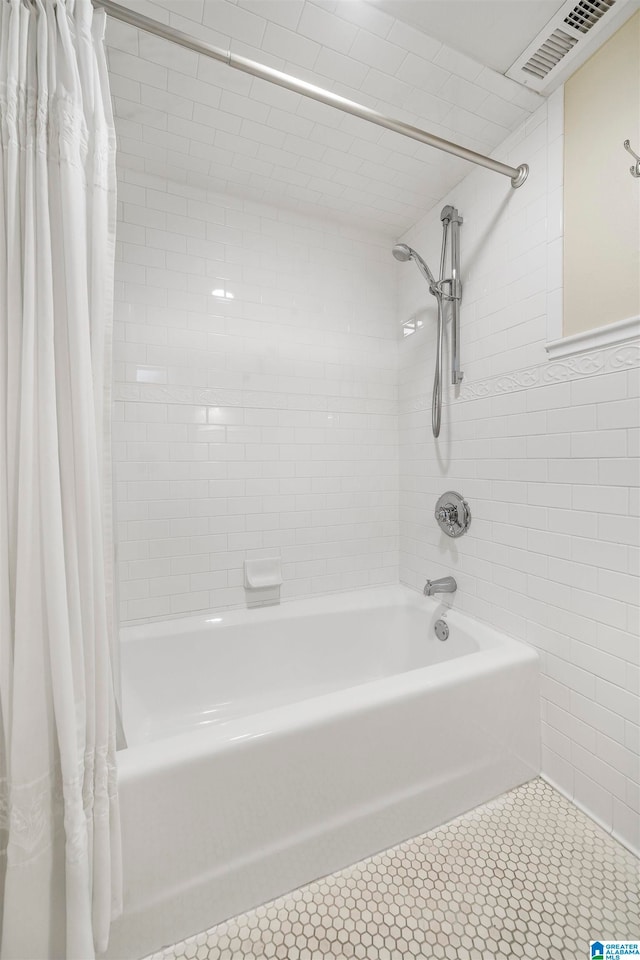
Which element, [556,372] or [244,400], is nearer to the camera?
[556,372]

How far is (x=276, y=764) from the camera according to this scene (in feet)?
3.28

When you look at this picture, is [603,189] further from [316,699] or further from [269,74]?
[316,699]

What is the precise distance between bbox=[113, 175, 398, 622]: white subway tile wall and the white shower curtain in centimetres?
87

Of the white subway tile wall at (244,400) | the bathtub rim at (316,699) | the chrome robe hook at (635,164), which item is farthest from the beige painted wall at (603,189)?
the bathtub rim at (316,699)

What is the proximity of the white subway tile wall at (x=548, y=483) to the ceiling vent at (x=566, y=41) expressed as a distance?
0.35 feet

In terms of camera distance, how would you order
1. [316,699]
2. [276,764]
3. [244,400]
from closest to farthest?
1. [276,764]
2. [316,699]
3. [244,400]

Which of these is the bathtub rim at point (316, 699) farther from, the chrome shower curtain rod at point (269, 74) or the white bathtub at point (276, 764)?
the chrome shower curtain rod at point (269, 74)

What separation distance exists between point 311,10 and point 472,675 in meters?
2.02

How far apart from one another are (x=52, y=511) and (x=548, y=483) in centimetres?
145

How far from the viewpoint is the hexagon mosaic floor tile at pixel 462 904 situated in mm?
925

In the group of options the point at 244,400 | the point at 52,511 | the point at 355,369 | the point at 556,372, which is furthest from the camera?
the point at 355,369

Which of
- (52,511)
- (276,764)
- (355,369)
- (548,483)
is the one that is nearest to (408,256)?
(355,369)

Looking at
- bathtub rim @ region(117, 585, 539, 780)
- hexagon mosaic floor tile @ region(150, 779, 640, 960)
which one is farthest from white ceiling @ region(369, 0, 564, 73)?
hexagon mosaic floor tile @ region(150, 779, 640, 960)

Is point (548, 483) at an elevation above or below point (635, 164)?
below
